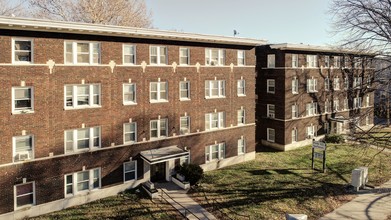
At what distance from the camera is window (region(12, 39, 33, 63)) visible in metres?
18.2

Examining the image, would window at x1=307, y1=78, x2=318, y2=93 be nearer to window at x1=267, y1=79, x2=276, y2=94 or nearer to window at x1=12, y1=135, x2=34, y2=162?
window at x1=267, y1=79, x2=276, y2=94

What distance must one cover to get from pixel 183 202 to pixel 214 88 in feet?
37.5

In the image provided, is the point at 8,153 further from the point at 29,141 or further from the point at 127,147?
the point at 127,147

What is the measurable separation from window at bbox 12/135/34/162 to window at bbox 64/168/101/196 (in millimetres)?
2910

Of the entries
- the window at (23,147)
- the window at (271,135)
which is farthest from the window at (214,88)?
the window at (23,147)

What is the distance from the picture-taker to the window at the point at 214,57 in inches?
1081

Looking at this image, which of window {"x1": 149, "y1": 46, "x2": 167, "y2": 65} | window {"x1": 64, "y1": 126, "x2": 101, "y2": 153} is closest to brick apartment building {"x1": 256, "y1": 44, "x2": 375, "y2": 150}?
window {"x1": 149, "y1": 46, "x2": 167, "y2": 65}

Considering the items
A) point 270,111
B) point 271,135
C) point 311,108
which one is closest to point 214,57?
point 270,111

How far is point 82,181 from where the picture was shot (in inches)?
832

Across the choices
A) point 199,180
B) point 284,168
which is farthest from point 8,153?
point 284,168

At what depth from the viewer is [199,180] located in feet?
81.2

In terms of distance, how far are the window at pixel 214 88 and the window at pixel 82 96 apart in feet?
33.7

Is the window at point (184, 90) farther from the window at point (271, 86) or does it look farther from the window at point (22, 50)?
the window at point (271, 86)

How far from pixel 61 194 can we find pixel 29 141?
4.14 metres
